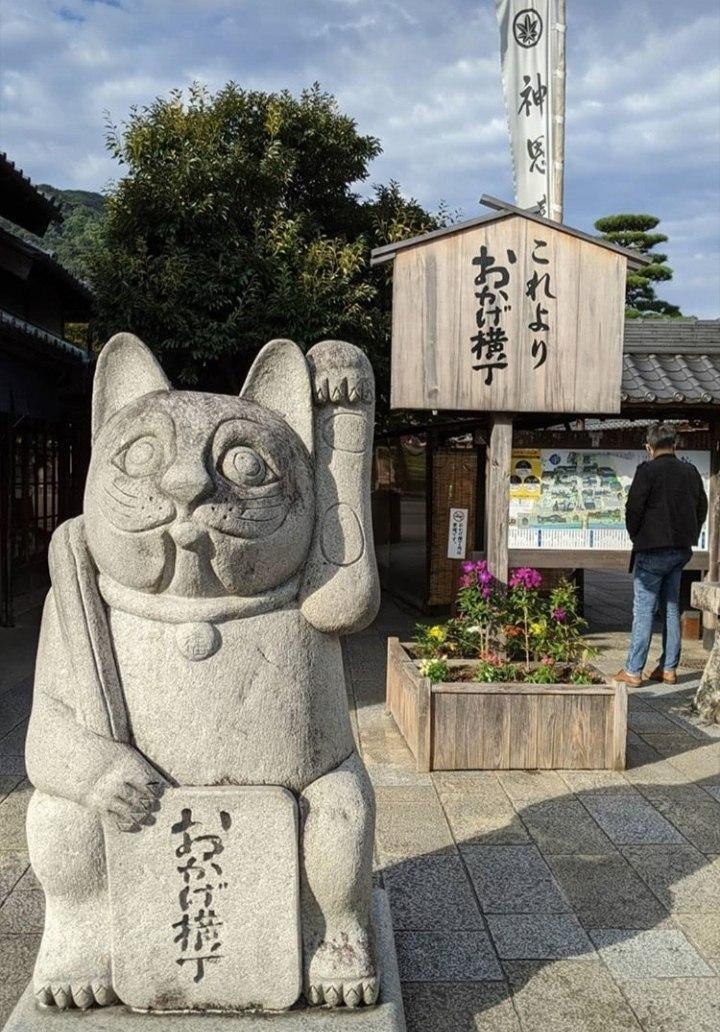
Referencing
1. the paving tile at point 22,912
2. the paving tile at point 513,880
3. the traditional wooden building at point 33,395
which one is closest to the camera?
the paving tile at point 22,912

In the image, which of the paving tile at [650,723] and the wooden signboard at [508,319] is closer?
the paving tile at [650,723]

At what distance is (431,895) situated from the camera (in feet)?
12.4

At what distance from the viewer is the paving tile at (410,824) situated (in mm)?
4258

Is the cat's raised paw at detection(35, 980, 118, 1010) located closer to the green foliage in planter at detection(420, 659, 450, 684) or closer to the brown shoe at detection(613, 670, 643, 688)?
the green foliage in planter at detection(420, 659, 450, 684)

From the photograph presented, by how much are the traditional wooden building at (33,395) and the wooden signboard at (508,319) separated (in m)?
3.87

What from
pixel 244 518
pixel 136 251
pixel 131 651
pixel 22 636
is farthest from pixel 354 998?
pixel 136 251

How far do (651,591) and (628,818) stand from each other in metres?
2.91

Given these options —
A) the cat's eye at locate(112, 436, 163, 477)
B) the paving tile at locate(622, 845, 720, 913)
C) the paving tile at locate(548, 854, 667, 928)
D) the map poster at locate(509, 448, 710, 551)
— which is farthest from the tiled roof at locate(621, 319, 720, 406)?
the cat's eye at locate(112, 436, 163, 477)

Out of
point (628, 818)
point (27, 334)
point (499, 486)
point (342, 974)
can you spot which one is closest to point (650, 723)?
point (628, 818)

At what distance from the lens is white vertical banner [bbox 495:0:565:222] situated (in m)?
9.12

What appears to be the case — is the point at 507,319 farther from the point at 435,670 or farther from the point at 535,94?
the point at 535,94

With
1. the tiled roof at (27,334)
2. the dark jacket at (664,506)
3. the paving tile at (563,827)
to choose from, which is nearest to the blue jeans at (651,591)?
the dark jacket at (664,506)

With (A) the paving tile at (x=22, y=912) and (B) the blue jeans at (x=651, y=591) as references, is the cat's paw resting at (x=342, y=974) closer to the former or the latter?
(A) the paving tile at (x=22, y=912)

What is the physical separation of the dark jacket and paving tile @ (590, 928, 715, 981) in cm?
404
